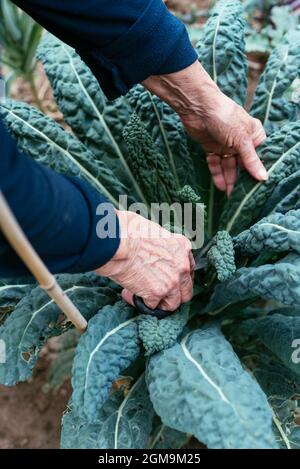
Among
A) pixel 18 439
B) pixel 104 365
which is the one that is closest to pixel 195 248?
pixel 104 365

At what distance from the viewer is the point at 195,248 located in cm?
140

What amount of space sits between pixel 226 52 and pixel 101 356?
2.77 feet

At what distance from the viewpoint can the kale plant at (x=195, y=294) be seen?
3.61 feet

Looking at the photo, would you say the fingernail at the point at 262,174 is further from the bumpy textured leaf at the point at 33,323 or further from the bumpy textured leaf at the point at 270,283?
the bumpy textured leaf at the point at 33,323

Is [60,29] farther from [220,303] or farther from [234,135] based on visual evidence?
[220,303]

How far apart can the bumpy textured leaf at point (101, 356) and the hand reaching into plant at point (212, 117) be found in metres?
0.49

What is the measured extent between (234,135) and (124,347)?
0.58 m

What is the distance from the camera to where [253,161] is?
142 centimetres

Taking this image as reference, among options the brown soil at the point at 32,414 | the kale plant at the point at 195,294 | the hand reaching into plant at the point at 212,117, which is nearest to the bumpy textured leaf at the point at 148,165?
the kale plant at the point at 195,294

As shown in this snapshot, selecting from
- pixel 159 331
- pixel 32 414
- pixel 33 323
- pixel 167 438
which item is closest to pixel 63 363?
pixel 32 414

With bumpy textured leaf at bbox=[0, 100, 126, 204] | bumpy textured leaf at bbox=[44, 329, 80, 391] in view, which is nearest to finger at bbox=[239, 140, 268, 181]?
bumpy textured leaf at bbox=[0, 100, 126, 204]

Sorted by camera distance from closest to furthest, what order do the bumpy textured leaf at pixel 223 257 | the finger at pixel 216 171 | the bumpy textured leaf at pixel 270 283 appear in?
the bumpy textured leaf at pixel 270 283 → the bumpy textured leaf at pixel 223 257 → the finger at pixel 216 171

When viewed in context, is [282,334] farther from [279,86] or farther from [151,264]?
[279,86]

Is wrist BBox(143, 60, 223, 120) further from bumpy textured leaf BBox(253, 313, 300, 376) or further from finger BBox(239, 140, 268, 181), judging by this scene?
bumpy textured leaf BBox(253, 313, 300, 376)
